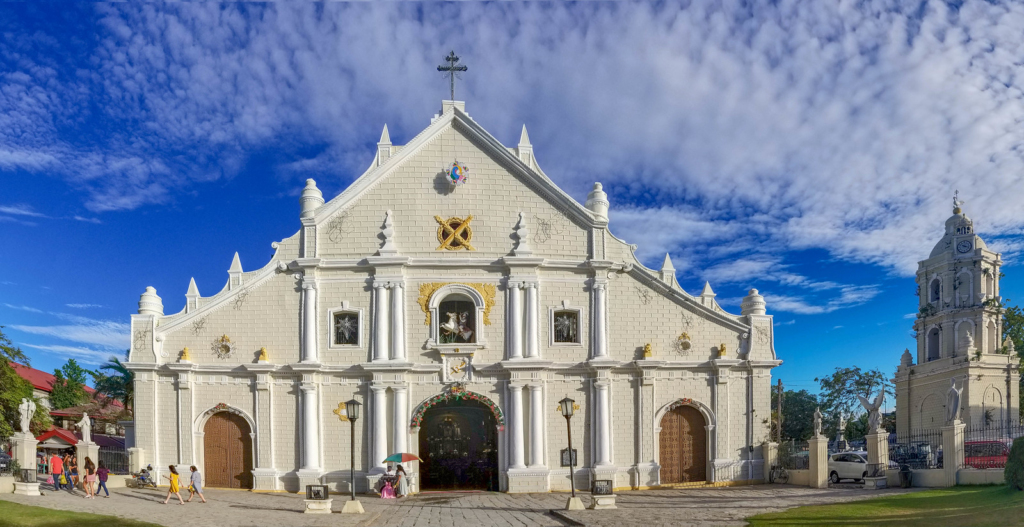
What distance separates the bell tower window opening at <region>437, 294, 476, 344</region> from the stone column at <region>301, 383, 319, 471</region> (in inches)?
198

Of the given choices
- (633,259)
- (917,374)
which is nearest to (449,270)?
(633,259)


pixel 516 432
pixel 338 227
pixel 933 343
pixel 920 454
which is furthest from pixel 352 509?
pixel 933 343

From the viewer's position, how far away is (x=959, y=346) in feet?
162

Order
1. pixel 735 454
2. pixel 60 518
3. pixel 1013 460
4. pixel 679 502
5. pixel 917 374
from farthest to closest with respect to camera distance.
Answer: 1. pixel 917 374
2. pixel 735 454
3. pixel 679 502
4. pixel 60 518
5. pixel 1013 460

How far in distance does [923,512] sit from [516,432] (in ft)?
46.3

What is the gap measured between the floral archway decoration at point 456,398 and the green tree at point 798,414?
37.2 meters

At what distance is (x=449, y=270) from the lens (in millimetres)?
29719

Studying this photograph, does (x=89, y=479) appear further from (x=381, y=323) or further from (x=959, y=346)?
(x=959, y=346)

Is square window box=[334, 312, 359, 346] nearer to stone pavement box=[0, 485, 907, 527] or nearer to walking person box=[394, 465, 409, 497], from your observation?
→ walking person box=[394, 465, 409, 497]

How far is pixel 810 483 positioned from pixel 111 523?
73.0 ft

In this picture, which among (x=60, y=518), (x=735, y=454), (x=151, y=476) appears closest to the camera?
(x=60, y=518)

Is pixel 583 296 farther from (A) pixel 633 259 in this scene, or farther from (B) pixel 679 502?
(B) pixel 679 502

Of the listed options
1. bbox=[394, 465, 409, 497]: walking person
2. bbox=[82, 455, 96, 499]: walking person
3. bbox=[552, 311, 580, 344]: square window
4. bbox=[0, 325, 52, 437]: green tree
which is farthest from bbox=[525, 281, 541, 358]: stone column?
bbox=[0, 325, 52, 437]: green tree

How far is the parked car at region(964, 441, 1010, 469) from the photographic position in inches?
958
